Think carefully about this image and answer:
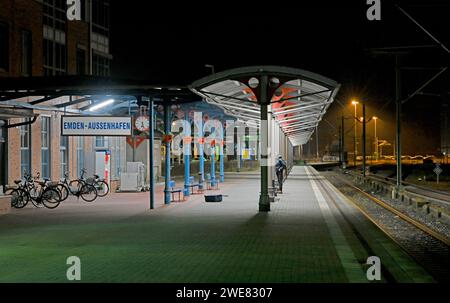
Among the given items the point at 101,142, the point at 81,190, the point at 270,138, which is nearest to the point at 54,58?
the point at 101,142

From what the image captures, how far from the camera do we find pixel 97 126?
18844 millimetres

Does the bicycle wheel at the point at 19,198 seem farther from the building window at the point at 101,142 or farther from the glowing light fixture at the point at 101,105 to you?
the building window at the point at 101,142

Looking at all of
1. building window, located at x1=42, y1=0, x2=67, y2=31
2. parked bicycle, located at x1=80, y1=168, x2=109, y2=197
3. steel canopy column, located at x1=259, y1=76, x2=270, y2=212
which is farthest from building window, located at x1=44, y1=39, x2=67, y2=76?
steel canopy column, located at x1=259, y1=76, x2=270, y2=212

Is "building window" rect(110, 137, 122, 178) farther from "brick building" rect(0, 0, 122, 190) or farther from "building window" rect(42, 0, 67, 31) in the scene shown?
"building window" rect(42, 0, 67, 31)

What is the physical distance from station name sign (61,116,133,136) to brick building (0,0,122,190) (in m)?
1.84

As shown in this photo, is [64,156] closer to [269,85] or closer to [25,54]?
[25,54]

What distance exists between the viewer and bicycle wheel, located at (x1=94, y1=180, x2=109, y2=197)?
81.4 feet

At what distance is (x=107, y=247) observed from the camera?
11.1m

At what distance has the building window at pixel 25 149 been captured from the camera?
75.4ft

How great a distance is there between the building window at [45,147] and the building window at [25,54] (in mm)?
2398

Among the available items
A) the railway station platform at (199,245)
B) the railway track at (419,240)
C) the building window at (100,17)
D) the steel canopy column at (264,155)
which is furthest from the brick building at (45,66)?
the railway track at (419,240)
